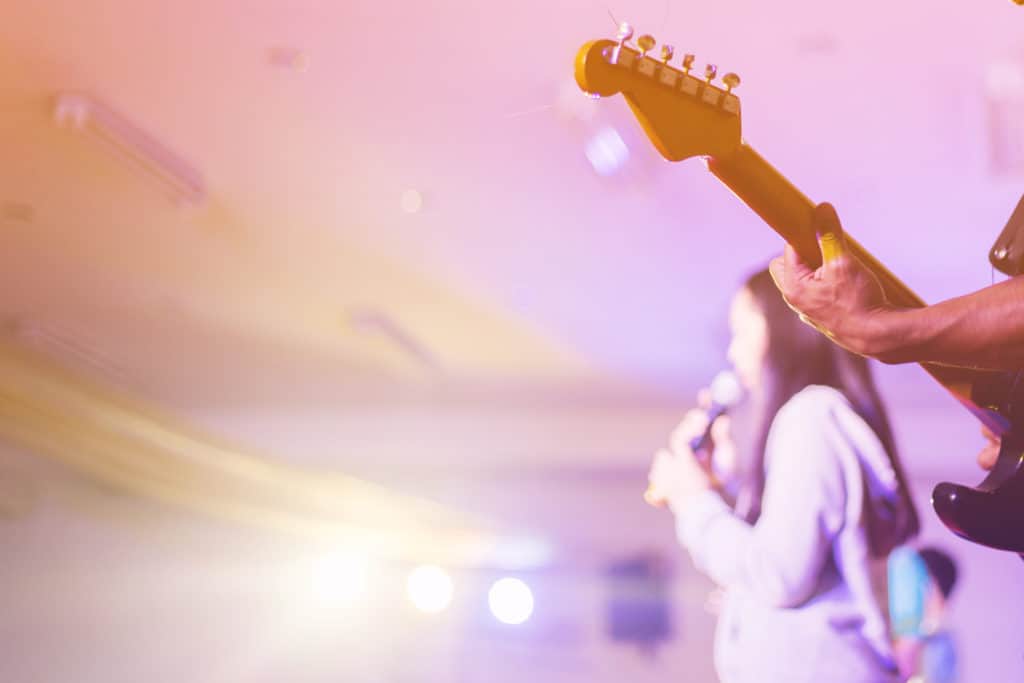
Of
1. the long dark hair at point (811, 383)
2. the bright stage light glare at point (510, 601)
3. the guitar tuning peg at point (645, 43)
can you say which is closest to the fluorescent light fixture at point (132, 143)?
the long dark hair at point (811, 383)

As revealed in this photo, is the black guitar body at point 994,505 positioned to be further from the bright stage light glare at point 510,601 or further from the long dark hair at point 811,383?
the bright stage light glare at point 510,601

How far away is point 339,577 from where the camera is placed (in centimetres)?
551

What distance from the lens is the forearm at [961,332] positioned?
104cm

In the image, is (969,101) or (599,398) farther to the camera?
(599,398)

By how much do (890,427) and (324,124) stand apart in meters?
1.77

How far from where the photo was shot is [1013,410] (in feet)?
4.40

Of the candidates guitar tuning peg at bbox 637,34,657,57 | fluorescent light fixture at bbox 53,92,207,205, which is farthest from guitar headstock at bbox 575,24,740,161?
fluorescent light fixture at bbox 53,92,207,205

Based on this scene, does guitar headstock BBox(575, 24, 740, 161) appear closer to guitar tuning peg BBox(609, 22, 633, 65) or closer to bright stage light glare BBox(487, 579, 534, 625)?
guitar tuning peg BBox(609, 22, 633, 65)

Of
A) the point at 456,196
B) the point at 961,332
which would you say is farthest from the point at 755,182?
the point at 456,196

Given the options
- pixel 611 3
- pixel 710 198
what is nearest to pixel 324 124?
pixel 611 3

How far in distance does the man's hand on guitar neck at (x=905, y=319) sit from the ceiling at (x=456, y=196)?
1.18m

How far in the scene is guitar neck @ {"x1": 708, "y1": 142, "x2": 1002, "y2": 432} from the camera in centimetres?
126

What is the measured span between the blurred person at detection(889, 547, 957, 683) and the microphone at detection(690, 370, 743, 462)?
0.57m

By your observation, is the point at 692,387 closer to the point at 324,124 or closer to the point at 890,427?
the point at 890,427
